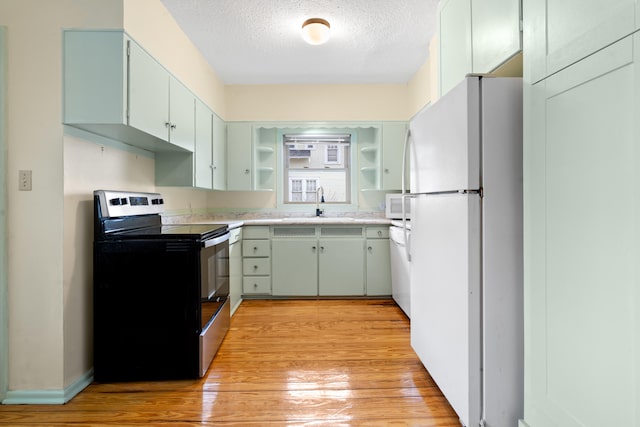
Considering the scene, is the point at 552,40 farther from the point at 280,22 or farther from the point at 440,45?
the point at 280,22

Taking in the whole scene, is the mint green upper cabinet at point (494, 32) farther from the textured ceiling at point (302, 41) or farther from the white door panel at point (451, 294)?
the textured ceiling at point (302, 41)

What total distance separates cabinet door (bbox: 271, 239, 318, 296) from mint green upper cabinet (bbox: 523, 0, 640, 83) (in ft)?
8.69

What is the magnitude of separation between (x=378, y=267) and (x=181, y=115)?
2.39m

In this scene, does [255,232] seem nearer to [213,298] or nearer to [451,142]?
[213,298]

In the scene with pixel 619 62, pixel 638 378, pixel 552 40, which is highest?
pixel 552 40

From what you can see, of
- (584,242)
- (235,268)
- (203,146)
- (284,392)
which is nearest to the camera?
(584,242)

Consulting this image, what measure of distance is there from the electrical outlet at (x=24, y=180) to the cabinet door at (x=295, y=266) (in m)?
2.14

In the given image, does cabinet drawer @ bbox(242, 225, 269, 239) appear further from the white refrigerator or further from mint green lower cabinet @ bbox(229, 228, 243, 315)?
the white refrigerator

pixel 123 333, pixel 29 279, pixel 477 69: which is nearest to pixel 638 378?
pixel 477 69

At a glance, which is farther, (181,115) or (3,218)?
(181,115)

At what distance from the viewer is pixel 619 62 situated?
0.89 m

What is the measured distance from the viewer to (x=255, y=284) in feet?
11.8

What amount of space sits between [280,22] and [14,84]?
1808 millimetres

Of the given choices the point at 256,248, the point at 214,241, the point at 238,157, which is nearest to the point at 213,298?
the point at 214,241
